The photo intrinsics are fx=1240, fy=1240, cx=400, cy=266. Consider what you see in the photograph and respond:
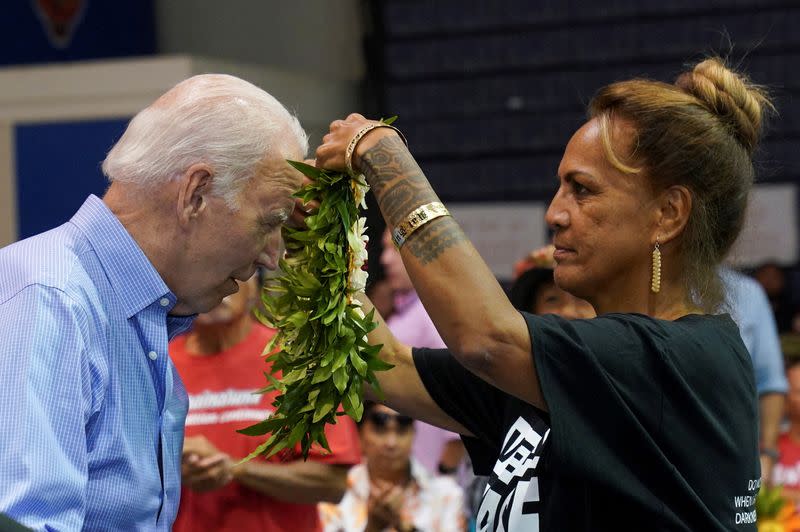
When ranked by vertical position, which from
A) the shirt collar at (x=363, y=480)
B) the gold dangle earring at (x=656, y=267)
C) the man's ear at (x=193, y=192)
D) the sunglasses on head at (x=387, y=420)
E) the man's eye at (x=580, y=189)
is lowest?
the shirt collar at (x=363, y=480)

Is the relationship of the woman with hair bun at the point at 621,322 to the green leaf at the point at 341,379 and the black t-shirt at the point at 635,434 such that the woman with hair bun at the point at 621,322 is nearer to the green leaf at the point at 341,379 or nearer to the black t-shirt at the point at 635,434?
the black t-shirt at the point at 635,434

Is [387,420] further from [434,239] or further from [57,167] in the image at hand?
[57,167]

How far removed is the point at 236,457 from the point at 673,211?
1.61 metres

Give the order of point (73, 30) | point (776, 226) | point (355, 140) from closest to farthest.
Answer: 1. point (355, 140)
2. point (776, 226)
3. point (73, 30)

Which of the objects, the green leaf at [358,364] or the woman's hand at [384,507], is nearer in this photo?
the green leaf at [358,364]

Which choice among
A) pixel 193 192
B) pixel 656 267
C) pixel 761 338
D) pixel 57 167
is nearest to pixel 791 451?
pixel 761 338

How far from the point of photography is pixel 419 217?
1.98 meters

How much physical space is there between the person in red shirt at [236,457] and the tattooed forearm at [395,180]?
4.23ft

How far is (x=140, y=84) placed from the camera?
22.1ft

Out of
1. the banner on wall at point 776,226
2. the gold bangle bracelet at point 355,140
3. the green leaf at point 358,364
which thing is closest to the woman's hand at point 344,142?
the gold bangle bracelet at point 355,140

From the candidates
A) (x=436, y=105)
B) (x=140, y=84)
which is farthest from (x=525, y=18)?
(x=140, y=84)

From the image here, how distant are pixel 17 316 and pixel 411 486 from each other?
9.67ft

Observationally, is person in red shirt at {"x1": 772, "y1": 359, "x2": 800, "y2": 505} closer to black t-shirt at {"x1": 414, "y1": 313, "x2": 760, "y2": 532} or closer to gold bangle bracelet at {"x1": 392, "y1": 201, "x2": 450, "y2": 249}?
black t-shirt at {"x1": 414, "y1": 313, "x2": 760, "y2": 532}

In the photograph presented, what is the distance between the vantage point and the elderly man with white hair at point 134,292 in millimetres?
1742
